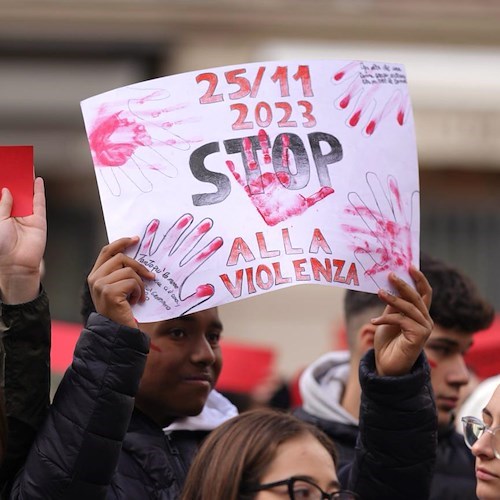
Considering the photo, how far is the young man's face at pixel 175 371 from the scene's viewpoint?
3.29 m

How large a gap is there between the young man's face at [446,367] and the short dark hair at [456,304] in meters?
0.03

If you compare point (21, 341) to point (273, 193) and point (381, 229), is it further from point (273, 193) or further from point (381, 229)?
point (381, 229)

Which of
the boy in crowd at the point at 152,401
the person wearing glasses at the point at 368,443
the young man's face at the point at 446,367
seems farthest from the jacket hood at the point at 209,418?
the young man's face at the point at 446,367

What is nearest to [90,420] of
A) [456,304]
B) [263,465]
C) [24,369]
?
[24,369]

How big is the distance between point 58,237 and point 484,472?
469 inches

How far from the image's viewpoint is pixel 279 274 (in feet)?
9.75

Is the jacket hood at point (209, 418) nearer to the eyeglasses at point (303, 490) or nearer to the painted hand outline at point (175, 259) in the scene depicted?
the painted hand outline at point (175, 259)

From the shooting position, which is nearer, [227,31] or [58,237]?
[227,31]

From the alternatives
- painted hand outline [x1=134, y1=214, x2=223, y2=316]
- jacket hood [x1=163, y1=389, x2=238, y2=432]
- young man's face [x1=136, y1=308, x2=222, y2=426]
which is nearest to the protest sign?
painted hand outline [x1=134, y1=214, x2=223, y2=316]

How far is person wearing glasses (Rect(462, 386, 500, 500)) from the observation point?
9.55 feet

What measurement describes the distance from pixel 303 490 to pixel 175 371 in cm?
67

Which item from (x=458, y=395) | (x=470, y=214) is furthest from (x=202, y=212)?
(x=470, y=214)

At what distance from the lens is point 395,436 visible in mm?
3225

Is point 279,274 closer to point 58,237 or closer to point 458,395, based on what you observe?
point 458,395
